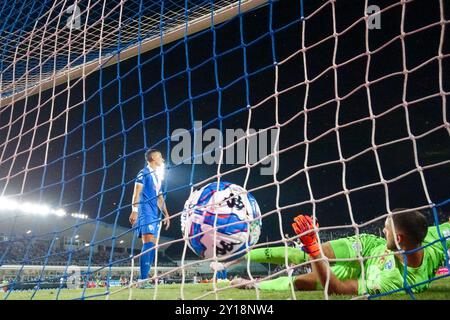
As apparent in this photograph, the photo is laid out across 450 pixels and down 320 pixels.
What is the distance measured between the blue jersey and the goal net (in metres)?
0.13

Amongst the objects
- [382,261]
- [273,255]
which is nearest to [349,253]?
[382,261]

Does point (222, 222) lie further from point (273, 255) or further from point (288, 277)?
point (288, 277)

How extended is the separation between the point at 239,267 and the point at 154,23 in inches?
721

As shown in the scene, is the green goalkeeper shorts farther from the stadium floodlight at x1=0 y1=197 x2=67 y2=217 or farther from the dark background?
the dark background

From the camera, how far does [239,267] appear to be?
20.3 m

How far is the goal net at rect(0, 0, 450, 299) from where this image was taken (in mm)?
2342

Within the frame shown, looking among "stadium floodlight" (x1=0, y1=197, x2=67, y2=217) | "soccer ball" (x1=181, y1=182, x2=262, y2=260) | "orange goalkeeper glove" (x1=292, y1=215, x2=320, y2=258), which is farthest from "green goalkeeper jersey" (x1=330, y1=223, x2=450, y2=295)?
"stadium floodlight" (x1=0, y1=197, x2=67, y2=217)

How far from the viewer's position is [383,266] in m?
2.33

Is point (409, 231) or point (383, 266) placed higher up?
point (409, 231)

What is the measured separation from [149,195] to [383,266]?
2.05 meters

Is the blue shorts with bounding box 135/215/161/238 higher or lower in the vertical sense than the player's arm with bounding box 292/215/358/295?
higher

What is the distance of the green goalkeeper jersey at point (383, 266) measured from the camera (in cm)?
210

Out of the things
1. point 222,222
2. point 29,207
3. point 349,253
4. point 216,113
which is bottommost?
point 349,253
